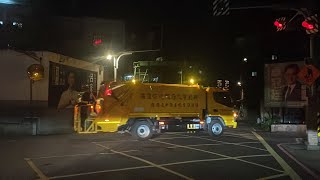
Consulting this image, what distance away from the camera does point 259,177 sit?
11.2 meters

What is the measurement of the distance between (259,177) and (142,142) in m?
9.69

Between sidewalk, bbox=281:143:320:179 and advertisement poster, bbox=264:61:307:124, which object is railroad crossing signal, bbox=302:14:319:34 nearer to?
sidewalk, bbox=281:143:320:179

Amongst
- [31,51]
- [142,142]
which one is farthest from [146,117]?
[31,51]

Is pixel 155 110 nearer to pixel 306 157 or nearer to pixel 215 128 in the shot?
pixel 215 128

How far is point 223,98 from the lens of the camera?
2461 centimetres

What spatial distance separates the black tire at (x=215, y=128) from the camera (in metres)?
24.1

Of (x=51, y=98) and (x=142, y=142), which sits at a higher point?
(x=51, y=98)

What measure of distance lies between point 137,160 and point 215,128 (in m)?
10.7

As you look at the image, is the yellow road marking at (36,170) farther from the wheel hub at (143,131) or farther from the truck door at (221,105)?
the truck door at (221,105)

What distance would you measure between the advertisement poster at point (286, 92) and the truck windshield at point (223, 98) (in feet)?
25.4

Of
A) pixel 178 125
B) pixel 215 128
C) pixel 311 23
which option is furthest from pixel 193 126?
pixel 311 23

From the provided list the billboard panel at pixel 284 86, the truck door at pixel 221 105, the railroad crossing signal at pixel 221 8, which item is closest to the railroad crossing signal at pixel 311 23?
the railroad crossing signal at pixel 221 8

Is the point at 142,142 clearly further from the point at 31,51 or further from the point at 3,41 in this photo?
the point at 3,41

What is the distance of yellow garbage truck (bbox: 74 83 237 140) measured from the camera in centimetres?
2120
